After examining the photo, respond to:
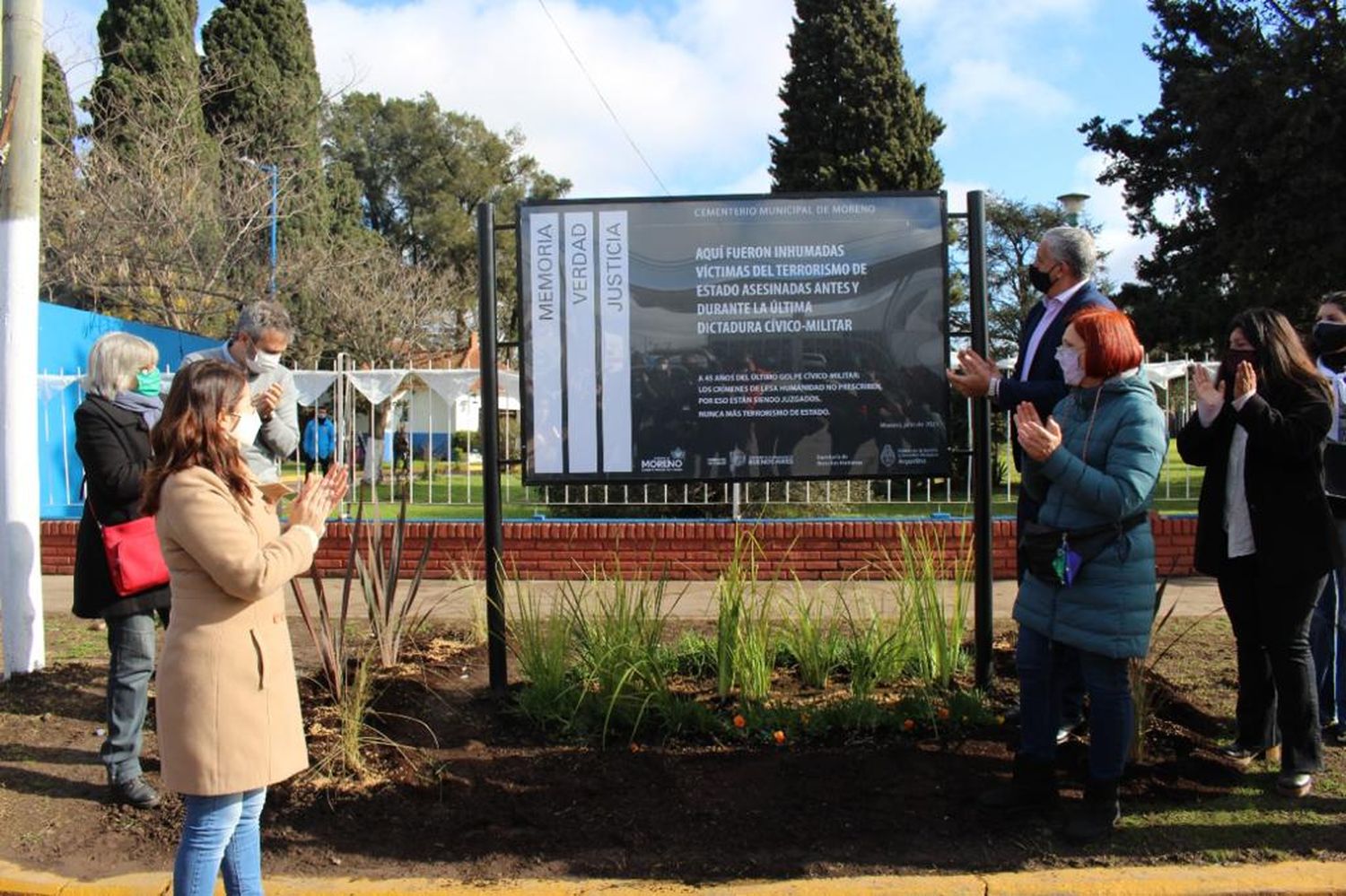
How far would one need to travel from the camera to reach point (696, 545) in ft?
29.9

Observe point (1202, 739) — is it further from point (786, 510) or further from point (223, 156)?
point (223, 156)

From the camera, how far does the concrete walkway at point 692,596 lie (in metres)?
7.54

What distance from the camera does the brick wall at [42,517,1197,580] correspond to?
9.05 meters

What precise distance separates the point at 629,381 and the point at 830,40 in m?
26.7

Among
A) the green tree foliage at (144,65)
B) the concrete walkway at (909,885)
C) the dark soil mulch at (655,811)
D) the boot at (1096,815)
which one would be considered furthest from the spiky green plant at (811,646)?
the green tree foliage at (144,65)

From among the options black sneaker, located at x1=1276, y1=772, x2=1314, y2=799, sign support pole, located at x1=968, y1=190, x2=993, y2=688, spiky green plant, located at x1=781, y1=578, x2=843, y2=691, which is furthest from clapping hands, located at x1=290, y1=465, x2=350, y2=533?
black sneaker, located at x1=1276, y1=772, x2=1314, y2=799

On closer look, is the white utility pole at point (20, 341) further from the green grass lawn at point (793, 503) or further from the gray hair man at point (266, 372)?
the green grass lawn at point (793, 503)

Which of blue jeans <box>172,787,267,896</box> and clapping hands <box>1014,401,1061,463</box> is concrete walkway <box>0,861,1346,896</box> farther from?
clapping hands <box>1014,401,1061,463</box>

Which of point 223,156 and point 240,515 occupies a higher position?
point 223,156

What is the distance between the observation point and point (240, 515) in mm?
3055

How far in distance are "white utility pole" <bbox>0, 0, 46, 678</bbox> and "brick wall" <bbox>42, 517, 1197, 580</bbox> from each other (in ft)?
10.8

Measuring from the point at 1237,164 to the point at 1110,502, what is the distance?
25.1 m

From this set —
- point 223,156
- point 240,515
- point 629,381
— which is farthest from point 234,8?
point 240,515

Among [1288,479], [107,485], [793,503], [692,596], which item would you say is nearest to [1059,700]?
[1288,479]
